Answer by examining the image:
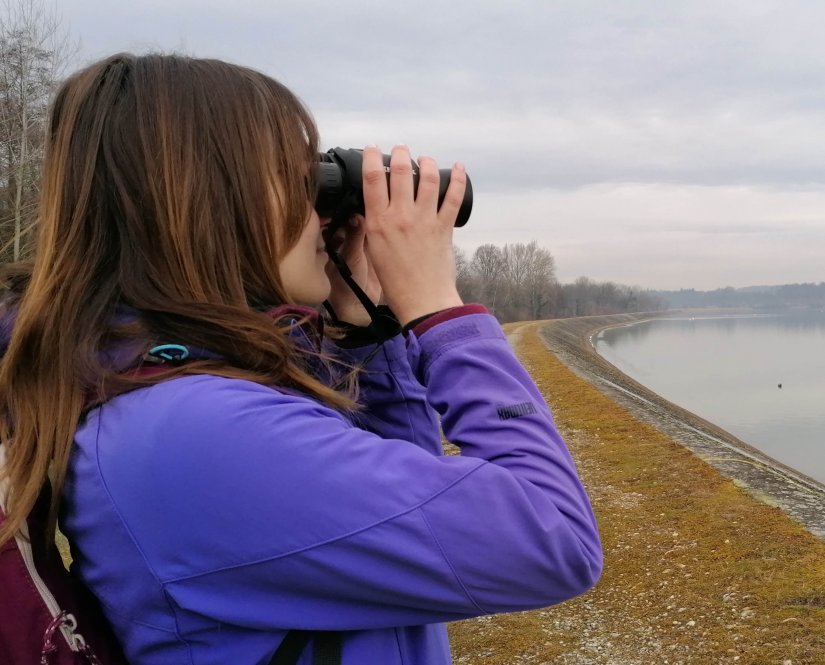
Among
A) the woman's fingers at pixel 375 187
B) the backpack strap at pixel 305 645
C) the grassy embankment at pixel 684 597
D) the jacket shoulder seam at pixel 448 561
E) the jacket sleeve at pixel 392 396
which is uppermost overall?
the woman's fingers at pixel 375 187

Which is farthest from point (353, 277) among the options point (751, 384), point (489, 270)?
point (489, 270)

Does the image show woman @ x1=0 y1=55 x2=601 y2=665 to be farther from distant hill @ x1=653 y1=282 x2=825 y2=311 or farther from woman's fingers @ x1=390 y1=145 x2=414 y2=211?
distant hill @ x1=653 y1=282 x2=825 y2=311

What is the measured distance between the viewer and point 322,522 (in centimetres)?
68

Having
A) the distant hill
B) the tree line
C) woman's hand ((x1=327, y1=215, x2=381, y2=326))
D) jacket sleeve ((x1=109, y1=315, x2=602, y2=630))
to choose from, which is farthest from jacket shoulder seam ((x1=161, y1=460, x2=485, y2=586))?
the distant hill

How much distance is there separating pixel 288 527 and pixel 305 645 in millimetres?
162

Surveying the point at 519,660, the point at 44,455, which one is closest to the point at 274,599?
the point at 44,455

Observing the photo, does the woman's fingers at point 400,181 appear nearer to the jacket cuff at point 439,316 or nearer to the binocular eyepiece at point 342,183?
the binocular eyepiece at point 342,183

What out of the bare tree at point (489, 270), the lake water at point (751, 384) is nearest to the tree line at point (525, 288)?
the bare tree at point (489, 270)

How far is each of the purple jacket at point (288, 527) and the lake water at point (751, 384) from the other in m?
14.6

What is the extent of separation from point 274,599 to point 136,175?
1.72 ft

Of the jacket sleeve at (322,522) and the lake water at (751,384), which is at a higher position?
the jacket sleeve at (322,522)

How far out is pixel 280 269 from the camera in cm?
92

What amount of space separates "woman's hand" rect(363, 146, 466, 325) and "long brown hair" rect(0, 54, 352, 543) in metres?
0.10

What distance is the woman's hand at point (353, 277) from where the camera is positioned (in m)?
1.12
